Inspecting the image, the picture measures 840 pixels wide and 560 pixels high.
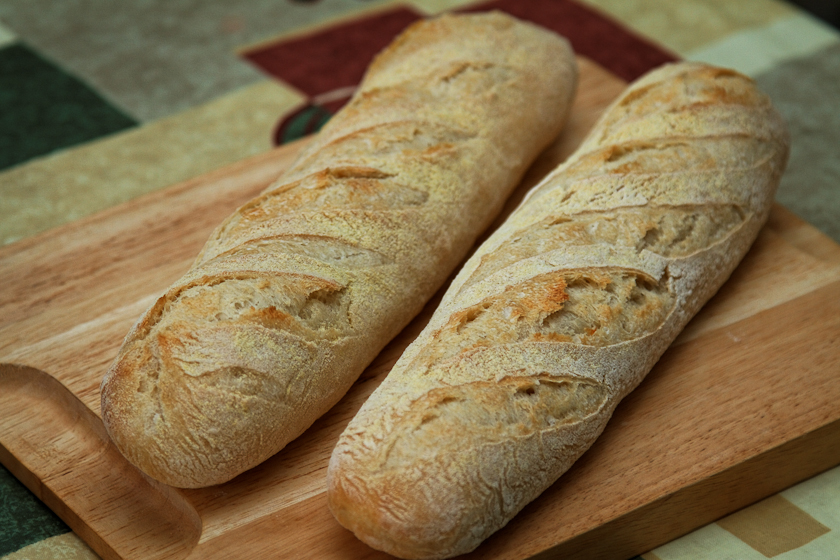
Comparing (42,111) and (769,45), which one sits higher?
(769,45)

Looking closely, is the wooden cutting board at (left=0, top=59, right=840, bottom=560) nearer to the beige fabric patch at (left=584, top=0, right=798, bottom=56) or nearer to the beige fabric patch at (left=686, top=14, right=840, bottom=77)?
the beige fabric patch at (left=686, top=14, right=840, bottom=77)

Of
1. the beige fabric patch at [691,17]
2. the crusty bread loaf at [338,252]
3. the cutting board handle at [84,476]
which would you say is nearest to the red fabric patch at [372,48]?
the beige fabric patch at [691,17]

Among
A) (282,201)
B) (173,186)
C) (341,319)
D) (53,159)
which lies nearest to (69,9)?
(53,159)

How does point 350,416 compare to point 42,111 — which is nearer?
point 350,416

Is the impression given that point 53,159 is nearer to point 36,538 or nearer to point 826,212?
point 36,538

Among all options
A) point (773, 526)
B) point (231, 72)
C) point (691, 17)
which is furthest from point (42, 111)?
point (773, 526)

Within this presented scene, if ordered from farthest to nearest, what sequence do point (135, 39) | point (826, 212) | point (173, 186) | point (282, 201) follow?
Result: 1. point (135, 39)
2. point (826, 212)
3. point (173, 186)
4. point (282, 201)

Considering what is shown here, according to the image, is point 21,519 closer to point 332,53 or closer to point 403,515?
point 403,515
